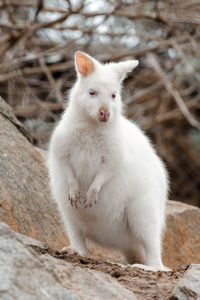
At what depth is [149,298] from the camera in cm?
286

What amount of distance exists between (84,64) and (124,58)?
442cm

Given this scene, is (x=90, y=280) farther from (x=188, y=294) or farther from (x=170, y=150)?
(x=170, y=150)

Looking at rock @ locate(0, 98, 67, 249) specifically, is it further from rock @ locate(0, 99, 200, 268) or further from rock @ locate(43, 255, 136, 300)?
rock @ locate(43, 255, 136, 300)

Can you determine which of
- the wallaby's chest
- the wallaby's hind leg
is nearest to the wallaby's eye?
the wallaby's chest

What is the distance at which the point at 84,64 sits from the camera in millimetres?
4066

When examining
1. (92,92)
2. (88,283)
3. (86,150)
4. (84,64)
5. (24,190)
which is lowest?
(24,190)

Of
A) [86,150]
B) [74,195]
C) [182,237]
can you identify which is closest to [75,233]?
[74,195]

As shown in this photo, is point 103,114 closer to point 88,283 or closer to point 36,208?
point 36,208

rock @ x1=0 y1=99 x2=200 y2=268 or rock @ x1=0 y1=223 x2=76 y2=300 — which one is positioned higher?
rock @ x1=0 y1=223 x2=76 y2=300

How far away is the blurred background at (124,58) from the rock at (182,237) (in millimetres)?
1075

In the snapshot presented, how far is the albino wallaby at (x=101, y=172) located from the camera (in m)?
3.95

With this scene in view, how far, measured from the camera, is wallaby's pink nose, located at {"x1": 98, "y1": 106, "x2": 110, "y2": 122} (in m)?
3.80

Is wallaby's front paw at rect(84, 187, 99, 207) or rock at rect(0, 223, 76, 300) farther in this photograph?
wallaby's front paw at rect(84, 187, 99, 207)

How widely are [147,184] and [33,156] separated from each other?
1.29 metres
